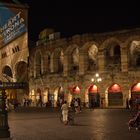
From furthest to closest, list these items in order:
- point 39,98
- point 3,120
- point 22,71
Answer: point 22,71 → point 39,98 → point 3,120

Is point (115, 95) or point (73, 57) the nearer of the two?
point (115, 95)

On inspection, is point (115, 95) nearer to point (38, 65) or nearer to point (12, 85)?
point (38, 65)

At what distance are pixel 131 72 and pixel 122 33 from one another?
166 inches

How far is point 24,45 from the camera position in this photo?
16.8 meters

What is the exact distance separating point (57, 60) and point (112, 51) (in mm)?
8361

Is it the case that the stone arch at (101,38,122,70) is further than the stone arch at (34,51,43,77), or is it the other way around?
the stone arch at (34,51,43,77)

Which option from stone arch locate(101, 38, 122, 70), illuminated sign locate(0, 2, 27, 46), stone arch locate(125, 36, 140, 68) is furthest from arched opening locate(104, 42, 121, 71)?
illuminated sign locate(0, 2, 27, 46)

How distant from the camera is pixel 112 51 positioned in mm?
41812

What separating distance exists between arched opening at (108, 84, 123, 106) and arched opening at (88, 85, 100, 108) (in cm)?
166

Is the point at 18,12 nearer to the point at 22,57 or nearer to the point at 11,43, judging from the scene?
the point at 11,43

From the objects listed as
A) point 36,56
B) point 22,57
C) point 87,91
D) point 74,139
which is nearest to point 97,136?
point 74,139

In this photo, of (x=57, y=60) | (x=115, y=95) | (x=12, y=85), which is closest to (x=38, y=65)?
(x=57, y=60)

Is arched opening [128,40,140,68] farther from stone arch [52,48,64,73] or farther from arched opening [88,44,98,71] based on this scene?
stone arch [52,48,64,73]

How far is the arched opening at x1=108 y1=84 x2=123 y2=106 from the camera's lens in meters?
40.1
